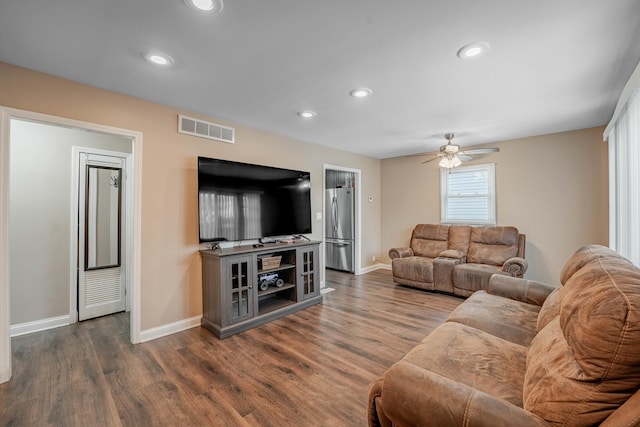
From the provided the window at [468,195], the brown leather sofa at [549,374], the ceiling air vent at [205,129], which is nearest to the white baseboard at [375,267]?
the window at [468,195]

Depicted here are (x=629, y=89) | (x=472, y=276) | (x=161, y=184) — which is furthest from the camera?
(x=472, y=276)

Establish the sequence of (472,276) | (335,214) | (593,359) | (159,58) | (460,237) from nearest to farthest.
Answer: (593,359)
(159,58)
(472,276)
(460,237)
(335,214)

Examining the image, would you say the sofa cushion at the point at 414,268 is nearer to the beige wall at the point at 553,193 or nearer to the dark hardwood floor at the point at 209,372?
the dark hardwood floor at the point at 209,372

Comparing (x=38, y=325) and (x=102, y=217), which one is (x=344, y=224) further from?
(x=38, y=325)

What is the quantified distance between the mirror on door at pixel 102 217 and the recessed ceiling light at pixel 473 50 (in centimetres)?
410

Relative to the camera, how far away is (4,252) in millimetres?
2111

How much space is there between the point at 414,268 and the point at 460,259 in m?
0.73

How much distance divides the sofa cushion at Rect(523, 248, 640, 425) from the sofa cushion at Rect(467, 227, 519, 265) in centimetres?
338

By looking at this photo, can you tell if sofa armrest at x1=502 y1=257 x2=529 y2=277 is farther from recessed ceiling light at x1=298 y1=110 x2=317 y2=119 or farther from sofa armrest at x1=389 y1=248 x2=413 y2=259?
recessed ceiling light at x1=298 y1=110 x2=317 y2=119

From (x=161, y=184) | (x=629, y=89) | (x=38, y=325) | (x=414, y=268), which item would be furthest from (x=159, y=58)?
(x=414, y=268)

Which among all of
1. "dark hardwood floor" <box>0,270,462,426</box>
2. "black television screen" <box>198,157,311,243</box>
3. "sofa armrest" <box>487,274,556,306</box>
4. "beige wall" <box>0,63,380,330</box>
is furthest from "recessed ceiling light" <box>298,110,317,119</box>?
"sofa armrest" <box>487,274,556,306</box>

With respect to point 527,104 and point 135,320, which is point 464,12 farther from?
point 135,320

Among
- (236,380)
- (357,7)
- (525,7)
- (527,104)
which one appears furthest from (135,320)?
(527,104)

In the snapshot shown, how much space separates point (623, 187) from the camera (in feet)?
9.13
